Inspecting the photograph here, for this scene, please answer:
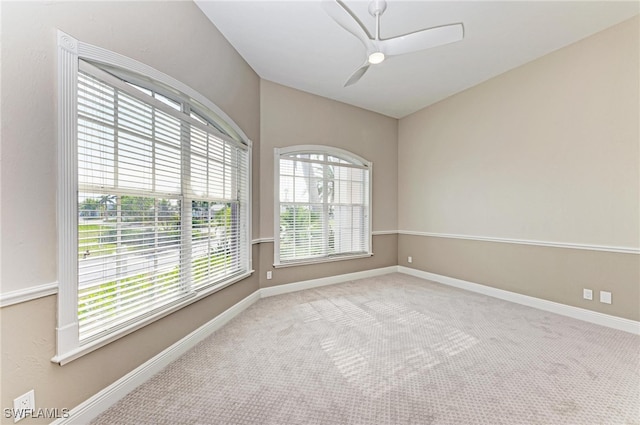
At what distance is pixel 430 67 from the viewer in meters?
3.35

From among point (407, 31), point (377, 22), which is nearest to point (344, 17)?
point (377, 22)

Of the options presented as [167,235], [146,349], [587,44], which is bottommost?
[146,349]

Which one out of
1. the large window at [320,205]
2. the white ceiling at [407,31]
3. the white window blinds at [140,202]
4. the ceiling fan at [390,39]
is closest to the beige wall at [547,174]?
the white ceiling at [407,31]

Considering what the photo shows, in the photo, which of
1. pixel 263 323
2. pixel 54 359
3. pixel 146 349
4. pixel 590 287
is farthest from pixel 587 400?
pixel 54 359

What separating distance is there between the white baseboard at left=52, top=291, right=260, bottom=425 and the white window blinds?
14.1 inches

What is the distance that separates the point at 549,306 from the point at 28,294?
4668 mm

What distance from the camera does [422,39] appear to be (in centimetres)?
200

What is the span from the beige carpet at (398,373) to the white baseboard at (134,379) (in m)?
0.05

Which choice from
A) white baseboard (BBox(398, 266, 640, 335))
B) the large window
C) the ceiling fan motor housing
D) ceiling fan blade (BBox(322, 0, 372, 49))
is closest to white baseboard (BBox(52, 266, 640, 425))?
white baseboard (BBox(398, 266, 640, 335))

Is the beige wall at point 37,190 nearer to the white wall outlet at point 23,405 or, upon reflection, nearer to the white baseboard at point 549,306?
the white wall outlet at point 23,405

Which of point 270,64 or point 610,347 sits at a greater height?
point 270,64

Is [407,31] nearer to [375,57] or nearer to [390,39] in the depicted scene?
[390,39]

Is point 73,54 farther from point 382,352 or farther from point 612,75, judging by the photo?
point 612,75

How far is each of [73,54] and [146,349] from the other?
1917 mm
